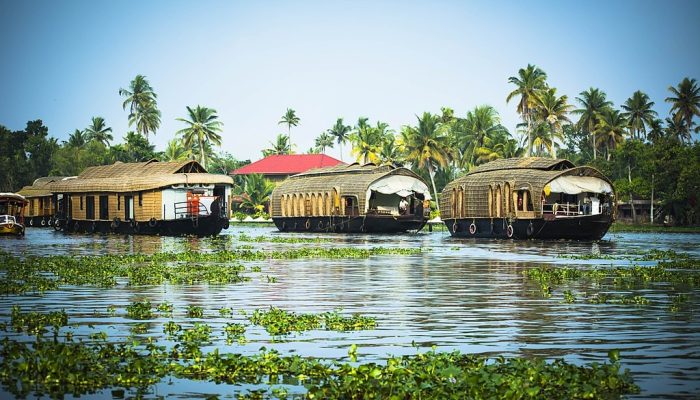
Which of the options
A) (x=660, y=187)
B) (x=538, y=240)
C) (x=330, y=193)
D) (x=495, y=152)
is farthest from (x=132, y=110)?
(x=538, y=240)

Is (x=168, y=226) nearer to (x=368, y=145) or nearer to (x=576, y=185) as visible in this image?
(x=576, y=185)

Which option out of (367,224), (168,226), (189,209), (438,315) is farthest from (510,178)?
(438,315)

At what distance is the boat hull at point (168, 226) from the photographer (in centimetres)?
5634

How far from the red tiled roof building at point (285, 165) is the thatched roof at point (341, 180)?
115ft

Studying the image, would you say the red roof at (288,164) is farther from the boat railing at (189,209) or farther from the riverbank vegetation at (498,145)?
the boat railing at (189,209)

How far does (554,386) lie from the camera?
10.6 meters

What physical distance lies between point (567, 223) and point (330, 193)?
77.1ft

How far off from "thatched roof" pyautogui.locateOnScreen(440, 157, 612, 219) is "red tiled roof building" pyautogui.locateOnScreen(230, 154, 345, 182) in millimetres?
54436

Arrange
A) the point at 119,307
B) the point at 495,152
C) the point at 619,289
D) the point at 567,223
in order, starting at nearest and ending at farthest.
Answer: the point at 119,307, the point at 619,289, the point at 567,223, the point at 495,152

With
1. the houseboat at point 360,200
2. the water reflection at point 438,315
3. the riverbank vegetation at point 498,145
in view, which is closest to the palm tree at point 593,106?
the riverbank vegetation at point 498,145

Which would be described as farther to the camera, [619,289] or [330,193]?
[330,193]

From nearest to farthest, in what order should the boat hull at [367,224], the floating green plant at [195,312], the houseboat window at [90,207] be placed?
the floating green plant at [195,312], the houseboat window at [90,207], the boat hull at [367,224]

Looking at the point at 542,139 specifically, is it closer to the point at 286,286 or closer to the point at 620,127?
the point at 620,127

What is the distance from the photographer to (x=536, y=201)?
52.0m
